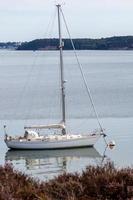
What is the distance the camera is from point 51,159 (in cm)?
3025

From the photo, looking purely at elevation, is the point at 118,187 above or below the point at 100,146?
above

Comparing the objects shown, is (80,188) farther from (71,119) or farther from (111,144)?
(71,119)

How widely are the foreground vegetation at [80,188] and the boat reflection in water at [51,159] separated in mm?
15694

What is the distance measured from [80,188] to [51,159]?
71.0 ft

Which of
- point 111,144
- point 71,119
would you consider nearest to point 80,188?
point 111,144

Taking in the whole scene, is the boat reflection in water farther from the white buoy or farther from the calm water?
the white buoy

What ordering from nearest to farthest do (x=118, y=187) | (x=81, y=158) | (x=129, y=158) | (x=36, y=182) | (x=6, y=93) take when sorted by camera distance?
(x=118, y=187) → (x=36, y=182) → (x=129, y=158) → (x=81, y=158) → (x=6, y=93)

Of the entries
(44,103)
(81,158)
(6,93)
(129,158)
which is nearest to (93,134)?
(81,158)

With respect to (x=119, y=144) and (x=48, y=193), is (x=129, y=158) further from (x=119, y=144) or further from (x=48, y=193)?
(x=48, y=193)

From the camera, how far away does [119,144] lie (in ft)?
106

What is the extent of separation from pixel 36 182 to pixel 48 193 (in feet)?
3.25

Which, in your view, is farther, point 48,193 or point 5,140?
point 5,140

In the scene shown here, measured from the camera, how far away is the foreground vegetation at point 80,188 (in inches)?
330

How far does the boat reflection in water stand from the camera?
2655cm
